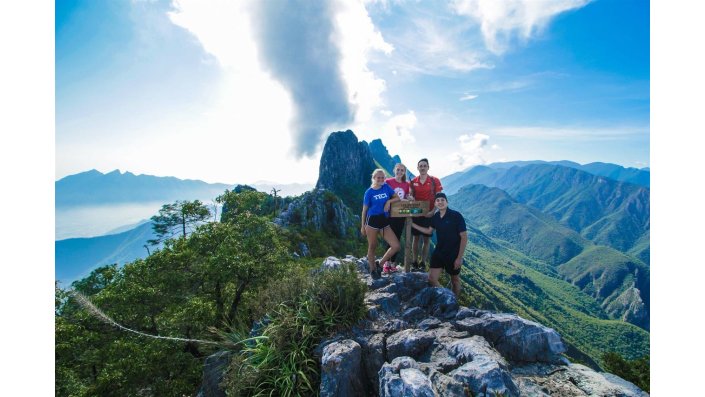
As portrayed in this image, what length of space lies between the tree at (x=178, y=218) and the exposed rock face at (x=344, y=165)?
126 meters

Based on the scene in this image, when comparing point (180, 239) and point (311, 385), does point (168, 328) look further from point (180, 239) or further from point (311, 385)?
point (311, 385)

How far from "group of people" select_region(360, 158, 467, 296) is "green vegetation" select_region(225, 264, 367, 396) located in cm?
173

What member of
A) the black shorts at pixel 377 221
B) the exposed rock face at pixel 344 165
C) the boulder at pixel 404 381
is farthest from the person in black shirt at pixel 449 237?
the exposed rock face at pixel 344 165

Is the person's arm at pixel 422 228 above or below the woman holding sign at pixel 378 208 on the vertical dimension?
below

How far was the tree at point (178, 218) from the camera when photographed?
19.1 metres

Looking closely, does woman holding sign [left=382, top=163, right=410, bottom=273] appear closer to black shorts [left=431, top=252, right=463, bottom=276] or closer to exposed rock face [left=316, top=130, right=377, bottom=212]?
black shorts [left=431, top=252, right=463, bottom=276]

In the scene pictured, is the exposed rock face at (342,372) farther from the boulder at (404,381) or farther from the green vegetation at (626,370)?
the green vegetation at (626,370)

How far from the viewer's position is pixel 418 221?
8734 mm

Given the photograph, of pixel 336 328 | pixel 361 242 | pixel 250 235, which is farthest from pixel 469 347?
pixel 361 242

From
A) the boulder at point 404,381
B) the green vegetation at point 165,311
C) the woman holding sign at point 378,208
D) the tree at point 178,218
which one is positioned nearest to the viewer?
the boulder at point 404,381

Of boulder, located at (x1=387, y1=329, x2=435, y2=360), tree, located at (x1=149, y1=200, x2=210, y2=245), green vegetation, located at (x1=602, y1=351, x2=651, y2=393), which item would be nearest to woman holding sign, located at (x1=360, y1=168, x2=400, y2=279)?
boulder, located at (x1=387, y1=329, x2=435, y2=360)

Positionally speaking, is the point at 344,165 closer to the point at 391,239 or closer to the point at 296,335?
the point at 391,239

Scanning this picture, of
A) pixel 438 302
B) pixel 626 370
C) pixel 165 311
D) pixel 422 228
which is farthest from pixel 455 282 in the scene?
pixel 626 370

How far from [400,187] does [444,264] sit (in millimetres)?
2387
